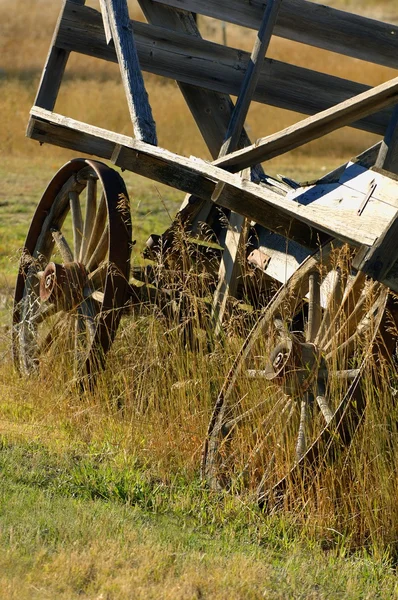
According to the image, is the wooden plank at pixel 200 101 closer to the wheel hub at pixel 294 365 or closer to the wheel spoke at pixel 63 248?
the wheel spoke at pixel 63 248

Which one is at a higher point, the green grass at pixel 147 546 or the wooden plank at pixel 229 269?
the wooden plank at pixel 229 269

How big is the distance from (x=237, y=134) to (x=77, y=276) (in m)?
1.36

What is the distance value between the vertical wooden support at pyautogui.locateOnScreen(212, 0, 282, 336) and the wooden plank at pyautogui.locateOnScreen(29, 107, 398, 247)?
0.73m

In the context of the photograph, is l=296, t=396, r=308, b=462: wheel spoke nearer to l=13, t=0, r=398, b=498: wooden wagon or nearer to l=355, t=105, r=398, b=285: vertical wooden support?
l=13, t=0, r=398, b=498: wooden wagon

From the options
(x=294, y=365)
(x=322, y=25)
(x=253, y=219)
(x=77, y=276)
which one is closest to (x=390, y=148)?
(x=253, y=219)

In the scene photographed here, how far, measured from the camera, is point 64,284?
241 inches

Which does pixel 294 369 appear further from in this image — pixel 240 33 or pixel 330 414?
pixel 240 33

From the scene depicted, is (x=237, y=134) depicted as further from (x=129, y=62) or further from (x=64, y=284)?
(x=64, y=284)

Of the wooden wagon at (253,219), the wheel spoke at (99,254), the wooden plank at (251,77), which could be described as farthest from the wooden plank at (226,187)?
the wooden plank at (251,77)

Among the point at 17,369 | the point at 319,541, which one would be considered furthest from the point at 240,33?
the point at 319,541

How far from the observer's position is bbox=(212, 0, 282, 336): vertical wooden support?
6.00m

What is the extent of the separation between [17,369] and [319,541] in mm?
3146

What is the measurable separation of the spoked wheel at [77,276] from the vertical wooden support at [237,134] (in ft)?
2.06

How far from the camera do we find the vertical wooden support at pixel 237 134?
6004 mm
